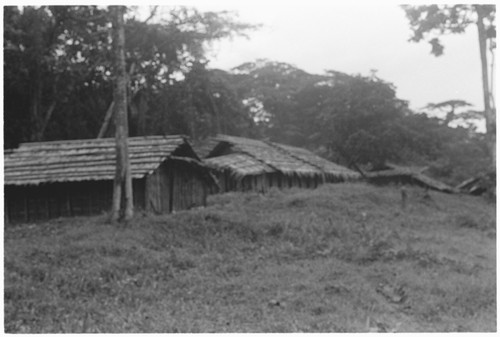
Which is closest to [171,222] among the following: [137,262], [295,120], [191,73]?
[137,262]

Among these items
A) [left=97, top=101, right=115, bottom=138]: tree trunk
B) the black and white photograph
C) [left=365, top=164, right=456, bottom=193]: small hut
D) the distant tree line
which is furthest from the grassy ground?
[left=365, top=164, right=456, bottom=193]: small hut

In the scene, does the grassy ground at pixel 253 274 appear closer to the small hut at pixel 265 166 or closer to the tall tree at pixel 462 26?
the tall tree at pixel 462 26

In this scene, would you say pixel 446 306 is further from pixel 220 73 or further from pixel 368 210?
pixel 220 73

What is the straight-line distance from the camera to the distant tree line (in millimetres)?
19594

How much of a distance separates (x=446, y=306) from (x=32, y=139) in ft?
53.2

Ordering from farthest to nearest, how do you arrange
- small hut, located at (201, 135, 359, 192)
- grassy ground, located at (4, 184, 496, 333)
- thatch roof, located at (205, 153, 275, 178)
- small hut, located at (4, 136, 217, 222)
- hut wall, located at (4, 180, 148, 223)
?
small hut, located at (201, 135, 359, 192), thatch roof, located at (205, 153, 275, 178), hut wall, located at (4, 180, 148, 223), small hut, located at (4, 136, 217, 222), grassy ground, located at (4, 184, 496, 333)

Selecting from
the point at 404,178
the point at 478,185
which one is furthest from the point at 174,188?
the point at 404,178

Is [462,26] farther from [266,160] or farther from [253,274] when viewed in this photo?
[266,160]

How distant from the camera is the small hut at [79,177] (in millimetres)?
15844

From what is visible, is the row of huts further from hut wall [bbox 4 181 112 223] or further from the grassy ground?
the grassy ground

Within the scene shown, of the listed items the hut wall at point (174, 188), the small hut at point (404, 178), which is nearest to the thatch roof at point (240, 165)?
the hut wall at point (174, 188)

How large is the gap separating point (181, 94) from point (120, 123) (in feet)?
27.4

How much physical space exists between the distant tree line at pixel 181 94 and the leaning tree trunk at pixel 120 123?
445 centimetres

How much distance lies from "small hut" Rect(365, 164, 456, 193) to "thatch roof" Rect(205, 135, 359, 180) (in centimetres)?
103
